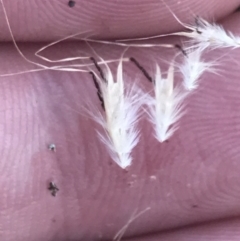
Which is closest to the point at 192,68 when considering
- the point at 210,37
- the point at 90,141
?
the point at 210,37

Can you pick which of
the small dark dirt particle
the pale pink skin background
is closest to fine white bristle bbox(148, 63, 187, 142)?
the pale pink skin background

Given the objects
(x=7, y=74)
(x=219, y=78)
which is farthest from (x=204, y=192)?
(x=7, y=74)

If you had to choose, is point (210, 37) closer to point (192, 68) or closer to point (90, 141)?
point (192, 68)

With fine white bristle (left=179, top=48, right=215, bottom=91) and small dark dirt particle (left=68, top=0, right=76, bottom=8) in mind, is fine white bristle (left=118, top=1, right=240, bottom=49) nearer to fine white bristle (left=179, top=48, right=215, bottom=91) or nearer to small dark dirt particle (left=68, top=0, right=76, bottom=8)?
A: fine white bristle (left=179, top=48, right=215, bottom=91)

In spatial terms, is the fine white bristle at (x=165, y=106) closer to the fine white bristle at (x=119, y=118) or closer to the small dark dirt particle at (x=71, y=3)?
the fine white bristle at (x=119, y=118)

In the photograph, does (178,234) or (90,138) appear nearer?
(90,138)

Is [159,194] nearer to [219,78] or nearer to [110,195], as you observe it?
[110,195]

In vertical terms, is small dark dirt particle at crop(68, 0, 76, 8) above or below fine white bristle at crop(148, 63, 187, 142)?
above
